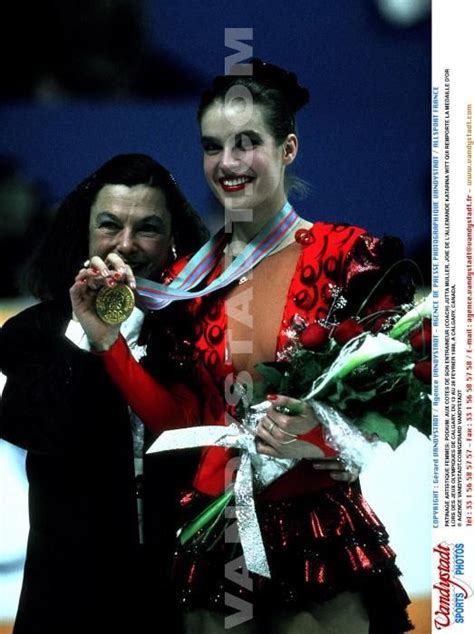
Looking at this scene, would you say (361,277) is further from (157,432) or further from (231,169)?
(157,432)

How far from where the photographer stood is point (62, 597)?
1.73 metres

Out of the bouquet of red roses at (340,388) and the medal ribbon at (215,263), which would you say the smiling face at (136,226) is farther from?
the bouquet of red roses at (340,388)

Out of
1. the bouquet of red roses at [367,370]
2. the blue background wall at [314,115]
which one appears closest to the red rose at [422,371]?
the bouquet of red roses at [367,370]

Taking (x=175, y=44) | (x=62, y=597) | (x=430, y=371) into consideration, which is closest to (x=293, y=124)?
(x=175, y=44)

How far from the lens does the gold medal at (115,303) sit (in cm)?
167

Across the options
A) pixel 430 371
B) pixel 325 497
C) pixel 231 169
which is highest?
pixel 231 169

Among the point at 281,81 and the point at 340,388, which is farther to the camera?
the point at 281,81

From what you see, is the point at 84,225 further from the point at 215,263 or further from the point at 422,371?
the point at 422,371

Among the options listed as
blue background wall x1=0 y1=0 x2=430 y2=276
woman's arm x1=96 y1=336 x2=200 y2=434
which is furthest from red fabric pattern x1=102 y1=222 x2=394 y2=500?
blue background wall x1=0 y1=0 x2=430 y2=276

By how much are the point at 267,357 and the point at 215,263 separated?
204 mm

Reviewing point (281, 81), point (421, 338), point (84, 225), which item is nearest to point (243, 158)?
point (281, 81)

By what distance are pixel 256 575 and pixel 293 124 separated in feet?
2.53

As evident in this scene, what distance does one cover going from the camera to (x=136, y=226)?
67.7 inches

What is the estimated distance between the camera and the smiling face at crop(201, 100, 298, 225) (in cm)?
166
